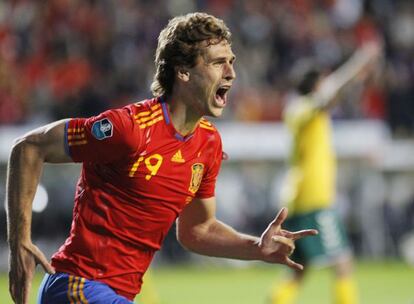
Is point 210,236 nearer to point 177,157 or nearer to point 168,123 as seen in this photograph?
point 177,157

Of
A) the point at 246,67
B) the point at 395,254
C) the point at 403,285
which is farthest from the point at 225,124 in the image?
the point at 403,285

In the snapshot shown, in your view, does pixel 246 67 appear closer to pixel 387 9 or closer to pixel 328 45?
pixel 328 45

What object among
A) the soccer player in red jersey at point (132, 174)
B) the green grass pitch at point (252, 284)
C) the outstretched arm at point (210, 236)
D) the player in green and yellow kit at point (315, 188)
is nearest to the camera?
Result: the soccer player in red jersey at point (132, 174)

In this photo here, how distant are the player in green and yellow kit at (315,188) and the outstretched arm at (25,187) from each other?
4.57m

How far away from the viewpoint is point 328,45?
18.1 meters

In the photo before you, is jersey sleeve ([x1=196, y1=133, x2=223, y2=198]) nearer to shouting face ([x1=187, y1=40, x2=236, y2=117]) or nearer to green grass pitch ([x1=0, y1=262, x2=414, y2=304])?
shouting face ([x1=187, y1=40, x2=236, y2=117])

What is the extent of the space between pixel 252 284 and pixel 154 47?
20.7 ft

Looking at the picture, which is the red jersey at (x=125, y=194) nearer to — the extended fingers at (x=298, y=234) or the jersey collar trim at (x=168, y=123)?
the jersey collar trim at (x=168, y=123)

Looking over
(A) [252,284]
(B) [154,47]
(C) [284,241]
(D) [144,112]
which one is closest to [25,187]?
(D) [144,112]

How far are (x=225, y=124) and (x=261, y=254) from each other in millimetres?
12036

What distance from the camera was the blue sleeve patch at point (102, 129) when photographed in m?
4.02

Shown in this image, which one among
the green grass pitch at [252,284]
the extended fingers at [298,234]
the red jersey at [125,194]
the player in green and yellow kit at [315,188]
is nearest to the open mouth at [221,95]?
the red jersey at [125,194]

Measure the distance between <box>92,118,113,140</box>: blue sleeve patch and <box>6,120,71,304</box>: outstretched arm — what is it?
0.14 metres

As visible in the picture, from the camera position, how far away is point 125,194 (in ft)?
13.9
